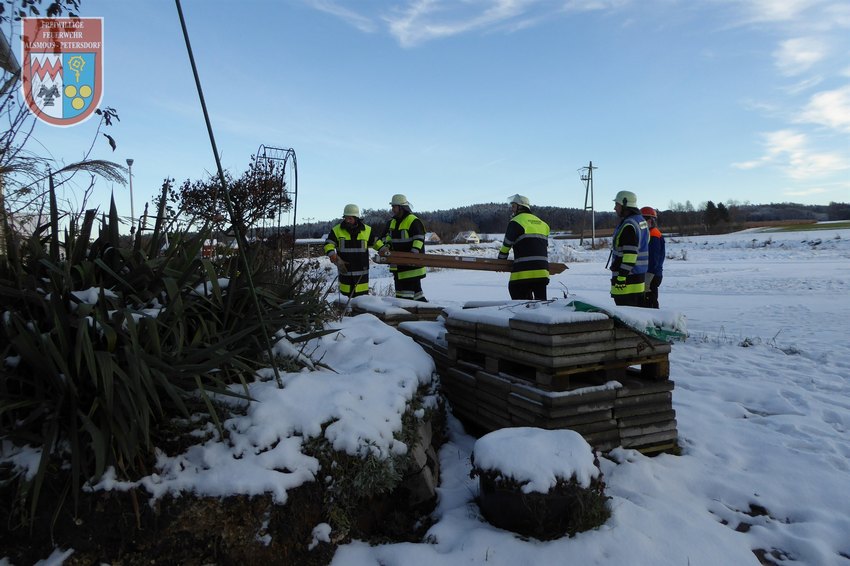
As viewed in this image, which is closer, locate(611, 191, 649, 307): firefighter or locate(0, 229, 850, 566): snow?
locate(0, 229, 850, 566): snow

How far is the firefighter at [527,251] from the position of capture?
6574 millimetres

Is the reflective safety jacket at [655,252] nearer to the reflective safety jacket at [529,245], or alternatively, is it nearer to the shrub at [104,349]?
the reflective safety jacket at [529,245]

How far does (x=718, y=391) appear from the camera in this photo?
5.11 m

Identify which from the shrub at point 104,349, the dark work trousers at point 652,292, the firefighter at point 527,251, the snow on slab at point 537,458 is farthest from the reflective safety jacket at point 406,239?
the snow on slab at point 537,458

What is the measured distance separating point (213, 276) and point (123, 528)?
1314mm

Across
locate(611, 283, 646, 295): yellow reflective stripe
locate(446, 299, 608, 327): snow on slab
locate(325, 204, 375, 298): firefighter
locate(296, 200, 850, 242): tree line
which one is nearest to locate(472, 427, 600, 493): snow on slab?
locate(446, 299, 608, 327): snow on slab

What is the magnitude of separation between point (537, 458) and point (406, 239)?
531 cm

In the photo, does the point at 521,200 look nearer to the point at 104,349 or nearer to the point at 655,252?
the point at 655,252

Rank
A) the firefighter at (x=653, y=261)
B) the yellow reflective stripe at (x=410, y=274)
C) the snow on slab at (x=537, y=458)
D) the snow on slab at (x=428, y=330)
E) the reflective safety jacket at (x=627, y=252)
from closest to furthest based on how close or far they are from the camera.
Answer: the snow on slab at (x=537, y=458)
the snow on slab at (x=428, y=330)
the reflective safety jacket at (x=627, y=252)
the yellow reflective stripe at (x=410, y=274)
the firefighter at (x=653, y=261)

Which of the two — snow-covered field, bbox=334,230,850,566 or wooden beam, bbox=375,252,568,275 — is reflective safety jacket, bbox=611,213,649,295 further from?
snow-covered field, bbox=334,230,850,566

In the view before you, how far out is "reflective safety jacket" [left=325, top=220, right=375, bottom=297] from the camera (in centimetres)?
763

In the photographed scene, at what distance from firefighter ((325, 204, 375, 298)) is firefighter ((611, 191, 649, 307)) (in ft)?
11.2

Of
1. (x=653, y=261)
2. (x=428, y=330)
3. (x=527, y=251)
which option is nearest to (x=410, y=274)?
(x=527, y=251)

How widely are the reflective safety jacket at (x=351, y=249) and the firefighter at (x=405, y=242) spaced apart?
0.24 m
